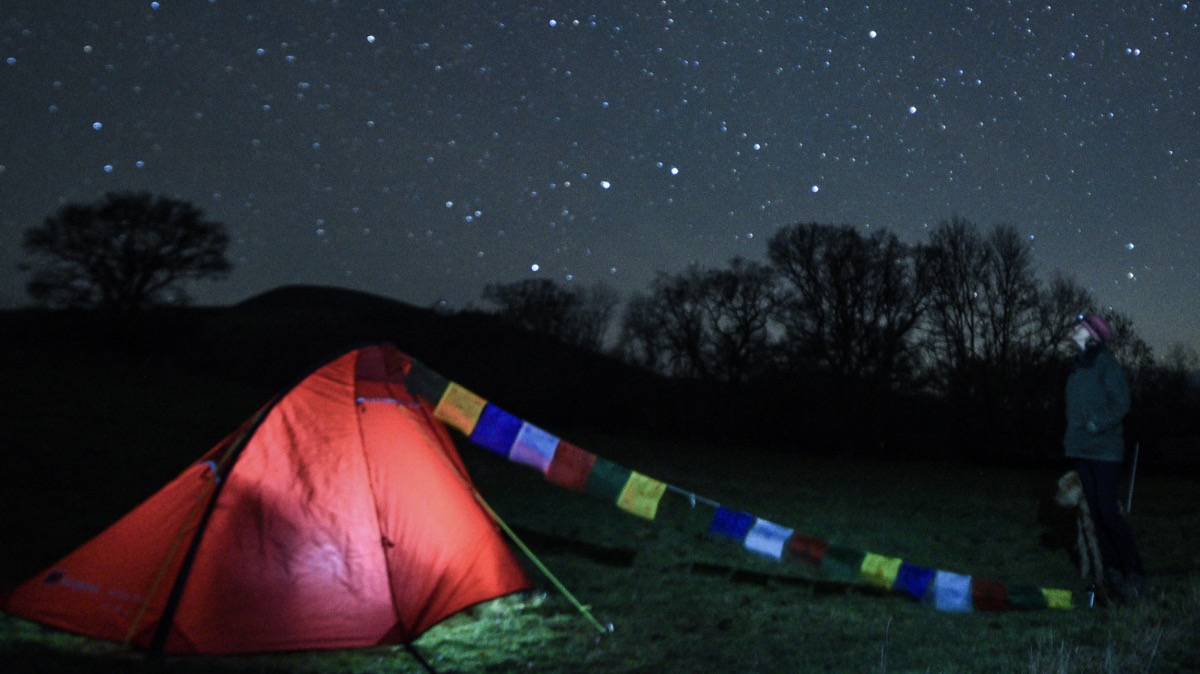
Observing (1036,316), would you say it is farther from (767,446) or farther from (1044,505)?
(1044,505)

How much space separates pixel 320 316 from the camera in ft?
156

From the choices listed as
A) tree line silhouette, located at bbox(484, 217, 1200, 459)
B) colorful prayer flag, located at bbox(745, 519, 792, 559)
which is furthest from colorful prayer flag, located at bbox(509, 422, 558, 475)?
tree line silhouette, located at bbox(484, 217, 1200, 459)

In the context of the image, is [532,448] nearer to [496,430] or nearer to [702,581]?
[496,430]

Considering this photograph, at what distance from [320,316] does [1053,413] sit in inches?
1463

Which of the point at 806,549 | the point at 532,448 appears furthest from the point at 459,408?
the point at 806,549

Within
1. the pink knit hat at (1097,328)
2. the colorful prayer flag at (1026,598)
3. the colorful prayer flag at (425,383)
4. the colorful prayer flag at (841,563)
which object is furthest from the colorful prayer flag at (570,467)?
the pink knit hat at (1097,328)

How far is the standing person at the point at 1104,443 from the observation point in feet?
17.9

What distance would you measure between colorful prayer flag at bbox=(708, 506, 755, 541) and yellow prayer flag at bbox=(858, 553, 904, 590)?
2.66ft

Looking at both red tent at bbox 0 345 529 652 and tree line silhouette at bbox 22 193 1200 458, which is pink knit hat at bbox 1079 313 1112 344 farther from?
tree line silhouette at bbox 22 193 1200 458

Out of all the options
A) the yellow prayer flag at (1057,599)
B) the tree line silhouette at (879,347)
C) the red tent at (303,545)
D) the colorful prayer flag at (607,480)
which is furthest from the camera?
the tree line silhouette at (879,347)

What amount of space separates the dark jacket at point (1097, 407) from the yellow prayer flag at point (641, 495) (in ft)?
8.93

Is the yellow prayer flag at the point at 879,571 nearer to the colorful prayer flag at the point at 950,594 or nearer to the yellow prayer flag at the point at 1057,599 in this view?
the colorful prayer flag at the point at 950,594

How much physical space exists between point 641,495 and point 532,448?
0.78m

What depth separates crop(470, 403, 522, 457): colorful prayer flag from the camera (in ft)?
17.8
